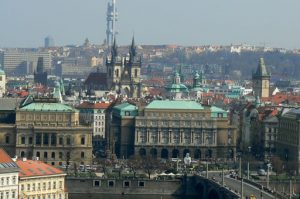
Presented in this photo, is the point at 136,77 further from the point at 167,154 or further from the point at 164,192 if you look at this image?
the point at 164,192

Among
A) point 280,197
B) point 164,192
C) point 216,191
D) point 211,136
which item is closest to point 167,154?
point 211,136

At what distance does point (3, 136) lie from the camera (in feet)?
288

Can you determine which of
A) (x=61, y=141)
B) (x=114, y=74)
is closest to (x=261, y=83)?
(x=114, y=74)

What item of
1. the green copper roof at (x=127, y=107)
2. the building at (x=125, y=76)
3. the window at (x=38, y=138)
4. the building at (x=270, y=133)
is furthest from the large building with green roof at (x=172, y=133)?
the building at (x=125, y=76)

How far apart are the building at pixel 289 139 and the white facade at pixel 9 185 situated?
96.4ft

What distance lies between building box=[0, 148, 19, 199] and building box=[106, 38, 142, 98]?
87.3 meters

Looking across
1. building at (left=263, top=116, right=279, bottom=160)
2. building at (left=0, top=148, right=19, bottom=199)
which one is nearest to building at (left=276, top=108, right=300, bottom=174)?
building at (left=263, top=116, right=279, bottom=160)

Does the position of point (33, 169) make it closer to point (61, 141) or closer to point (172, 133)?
point (61, 141)

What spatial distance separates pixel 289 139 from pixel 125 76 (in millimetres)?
60568

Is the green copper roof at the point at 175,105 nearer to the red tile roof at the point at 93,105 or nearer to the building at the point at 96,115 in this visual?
the building at the point at 96,115

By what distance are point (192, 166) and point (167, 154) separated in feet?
31.3

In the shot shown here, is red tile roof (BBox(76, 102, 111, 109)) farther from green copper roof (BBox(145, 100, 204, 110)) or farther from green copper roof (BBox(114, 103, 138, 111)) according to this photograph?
green copper roof (BBox(145, 100, 204, 110))

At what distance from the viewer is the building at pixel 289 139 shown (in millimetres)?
87025

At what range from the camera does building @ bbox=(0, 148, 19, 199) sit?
5712 cm
